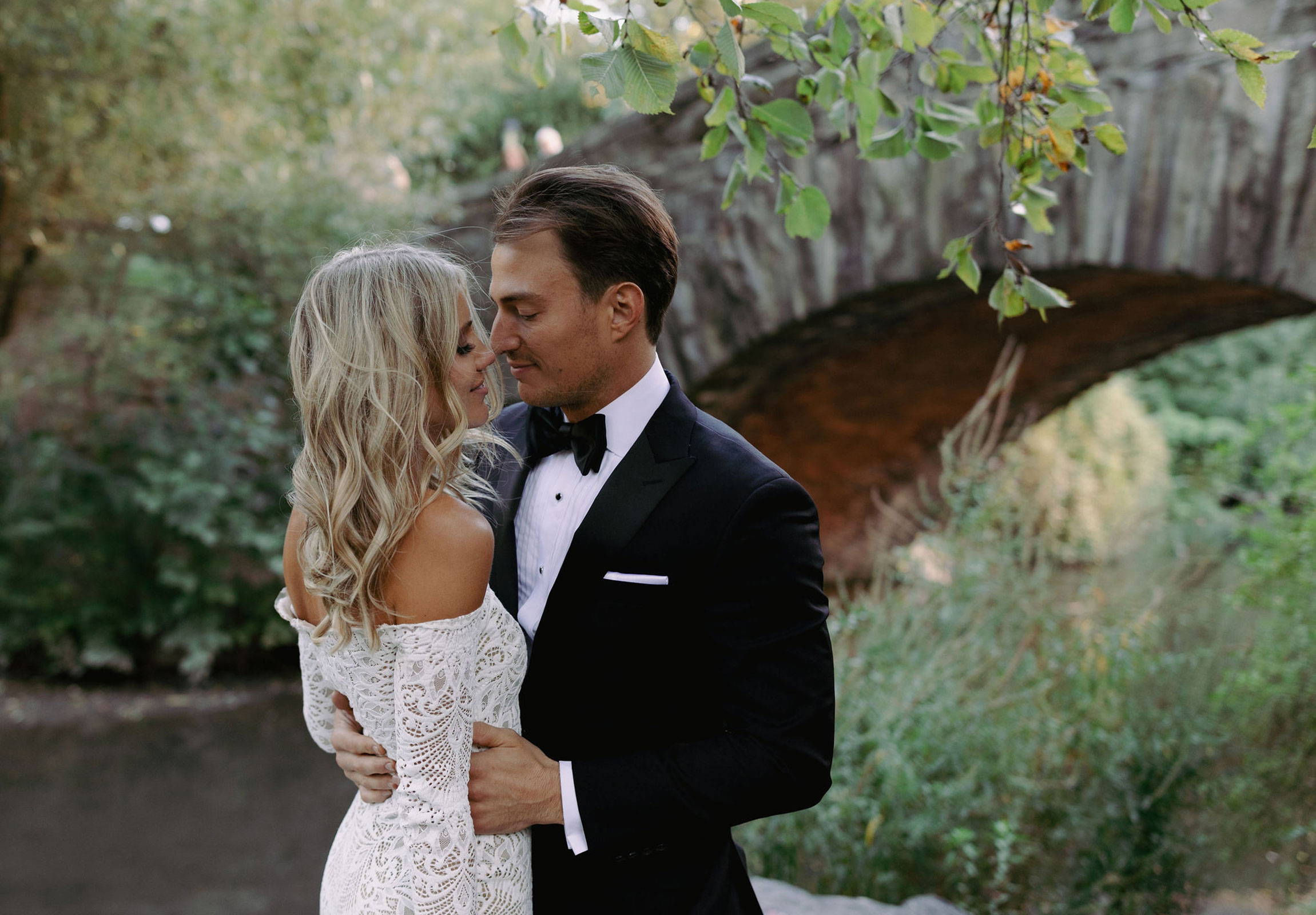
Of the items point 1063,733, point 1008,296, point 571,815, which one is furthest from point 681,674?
point 1063,733

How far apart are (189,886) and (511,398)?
266 centimetres

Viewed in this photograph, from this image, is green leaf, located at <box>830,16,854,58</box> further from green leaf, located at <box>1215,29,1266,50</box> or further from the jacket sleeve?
the jacket sleeve

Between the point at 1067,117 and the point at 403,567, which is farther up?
the point at 1067,117

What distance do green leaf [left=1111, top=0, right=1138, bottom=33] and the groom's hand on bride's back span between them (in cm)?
153

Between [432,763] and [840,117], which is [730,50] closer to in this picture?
[840,117]

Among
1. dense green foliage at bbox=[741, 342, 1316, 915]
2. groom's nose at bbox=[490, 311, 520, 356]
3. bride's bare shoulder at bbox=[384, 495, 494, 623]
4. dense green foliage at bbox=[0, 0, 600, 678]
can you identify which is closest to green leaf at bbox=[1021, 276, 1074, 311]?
groom's nose at bbox=[490, 311, 520, 356]

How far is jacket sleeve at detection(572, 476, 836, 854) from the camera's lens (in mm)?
1410

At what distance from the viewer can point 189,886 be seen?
418cm

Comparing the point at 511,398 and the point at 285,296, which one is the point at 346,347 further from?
the point at 285,296

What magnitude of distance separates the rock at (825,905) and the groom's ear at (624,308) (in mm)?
1423

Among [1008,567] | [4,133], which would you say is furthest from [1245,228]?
[4,133]

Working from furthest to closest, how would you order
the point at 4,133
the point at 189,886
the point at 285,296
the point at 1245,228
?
the point at 285,296 < the point at 4,133 < the point at 189,886 < the point at 1245,228

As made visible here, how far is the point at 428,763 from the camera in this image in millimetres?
1301

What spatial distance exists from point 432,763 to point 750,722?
1.46 ft
